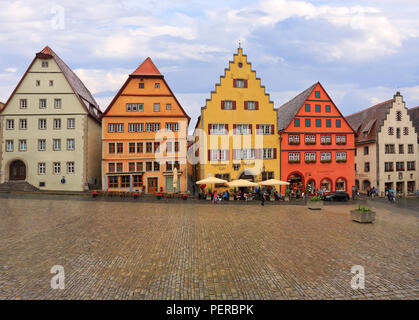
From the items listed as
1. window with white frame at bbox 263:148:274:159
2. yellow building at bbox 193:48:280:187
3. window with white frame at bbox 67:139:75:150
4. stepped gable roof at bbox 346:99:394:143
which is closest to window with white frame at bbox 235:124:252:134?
yellow building at bbox 193:48:280:187

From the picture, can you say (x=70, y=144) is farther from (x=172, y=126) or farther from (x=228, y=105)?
(x=228, y=105)

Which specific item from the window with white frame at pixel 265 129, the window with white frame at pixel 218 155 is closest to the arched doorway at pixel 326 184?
the window with white frame at pixel 265 129

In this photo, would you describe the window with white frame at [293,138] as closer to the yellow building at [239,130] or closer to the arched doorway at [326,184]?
the yellow building at [239,130]

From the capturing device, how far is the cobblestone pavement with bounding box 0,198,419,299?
20.1 feet

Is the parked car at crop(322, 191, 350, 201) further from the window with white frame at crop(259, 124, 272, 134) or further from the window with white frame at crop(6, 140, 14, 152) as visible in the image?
the window with white frame at crop(6, 140, 14, 152)

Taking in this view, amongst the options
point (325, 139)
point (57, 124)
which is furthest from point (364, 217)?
point (57, 124)

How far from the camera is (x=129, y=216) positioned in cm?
1512

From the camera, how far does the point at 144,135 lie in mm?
29562

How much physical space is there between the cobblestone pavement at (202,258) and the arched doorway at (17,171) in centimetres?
1831

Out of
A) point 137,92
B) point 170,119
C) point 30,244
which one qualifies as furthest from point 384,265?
point 137,92

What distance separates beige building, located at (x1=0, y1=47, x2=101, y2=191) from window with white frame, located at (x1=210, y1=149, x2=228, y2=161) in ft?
52.5

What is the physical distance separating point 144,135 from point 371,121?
3462 centimetres

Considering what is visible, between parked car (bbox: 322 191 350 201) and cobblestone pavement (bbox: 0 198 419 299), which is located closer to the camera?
cobblestone pavement (bbox: 0 198 419 299)

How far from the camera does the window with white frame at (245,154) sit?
97.7 feet
